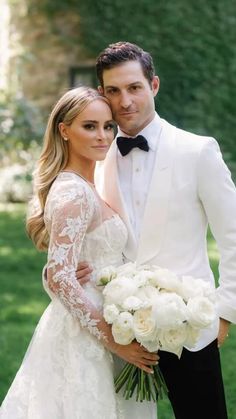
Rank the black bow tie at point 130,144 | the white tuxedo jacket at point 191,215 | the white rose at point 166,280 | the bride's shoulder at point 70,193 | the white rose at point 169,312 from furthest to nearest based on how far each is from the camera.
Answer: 1. the black bow tie at point 130,144
2. the white tuxedo jacket at point 191,215
3. the bride's shoulder at point 70,193
4. the white rose at point 166,280
5. the white rose at point 169,312

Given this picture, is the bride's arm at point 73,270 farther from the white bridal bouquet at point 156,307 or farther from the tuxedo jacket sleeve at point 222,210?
the tuxedo jacket sleeve at point 222,210

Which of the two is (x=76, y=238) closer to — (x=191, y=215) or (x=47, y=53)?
(x=191, y=215)

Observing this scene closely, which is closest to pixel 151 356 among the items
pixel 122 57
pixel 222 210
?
pixel 222 210

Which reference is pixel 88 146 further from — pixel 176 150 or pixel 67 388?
pixel 67 388

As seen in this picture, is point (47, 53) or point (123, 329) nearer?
point (123, 329)

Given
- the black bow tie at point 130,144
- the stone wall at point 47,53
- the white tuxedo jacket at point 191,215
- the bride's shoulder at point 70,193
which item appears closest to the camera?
the bride's shoulder at point 70,193

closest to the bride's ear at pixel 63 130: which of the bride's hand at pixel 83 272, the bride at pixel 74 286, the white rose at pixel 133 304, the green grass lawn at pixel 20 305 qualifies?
the bride at pixel 74 286

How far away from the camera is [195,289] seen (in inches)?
115

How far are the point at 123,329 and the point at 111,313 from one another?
80mm

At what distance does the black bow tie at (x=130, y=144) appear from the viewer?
10.6 feet

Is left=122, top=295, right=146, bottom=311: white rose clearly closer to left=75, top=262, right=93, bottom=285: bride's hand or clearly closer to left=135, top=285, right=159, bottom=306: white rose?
left=135, top=285, right=159, bottom=306: white rose

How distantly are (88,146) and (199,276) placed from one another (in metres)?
0.68

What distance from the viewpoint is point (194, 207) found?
10.4ft

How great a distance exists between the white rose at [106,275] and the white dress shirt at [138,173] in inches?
8.3
